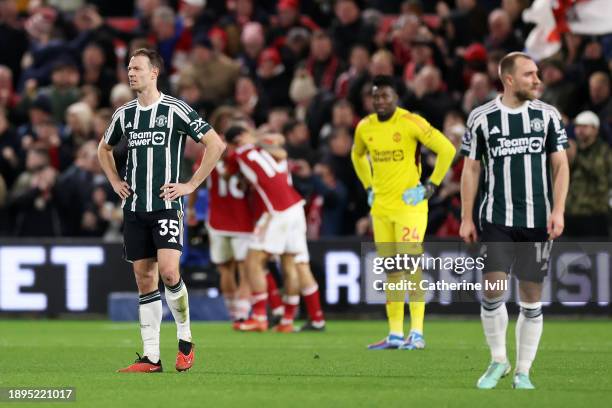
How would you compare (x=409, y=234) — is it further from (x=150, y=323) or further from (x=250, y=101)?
(x=250, y=101)

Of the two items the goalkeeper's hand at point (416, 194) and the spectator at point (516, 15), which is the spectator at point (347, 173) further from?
the goalkeeper's hand at point (416, 194)

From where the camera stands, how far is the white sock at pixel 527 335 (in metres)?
9.31

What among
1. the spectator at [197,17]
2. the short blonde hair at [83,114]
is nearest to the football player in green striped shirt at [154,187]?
the short blonde hair at [83,114]

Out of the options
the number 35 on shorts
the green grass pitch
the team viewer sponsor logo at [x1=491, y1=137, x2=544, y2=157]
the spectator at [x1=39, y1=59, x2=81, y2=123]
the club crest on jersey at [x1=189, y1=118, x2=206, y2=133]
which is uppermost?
the spectator at [x1=39, y1=59, x2=81, y2=123]

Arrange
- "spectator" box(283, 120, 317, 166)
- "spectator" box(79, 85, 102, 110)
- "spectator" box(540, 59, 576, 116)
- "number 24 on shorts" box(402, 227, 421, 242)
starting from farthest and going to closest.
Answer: "spectator" box(79, 85, 102, 110) < "spectator" box(283, 120, 317, 166) < "spectator" box(540, 59, 576, 116) < "number 24 on shorts" box(402, 227, 421, 242)

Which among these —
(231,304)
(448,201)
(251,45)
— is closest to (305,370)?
(231,304)

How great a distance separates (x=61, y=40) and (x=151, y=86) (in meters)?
13.4

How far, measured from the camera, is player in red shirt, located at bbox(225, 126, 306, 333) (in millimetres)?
16453

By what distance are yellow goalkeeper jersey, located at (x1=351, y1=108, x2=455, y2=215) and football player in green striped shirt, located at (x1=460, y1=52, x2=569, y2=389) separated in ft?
12.8

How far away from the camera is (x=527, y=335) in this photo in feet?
30.7

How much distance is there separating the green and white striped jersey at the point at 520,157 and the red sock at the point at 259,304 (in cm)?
724

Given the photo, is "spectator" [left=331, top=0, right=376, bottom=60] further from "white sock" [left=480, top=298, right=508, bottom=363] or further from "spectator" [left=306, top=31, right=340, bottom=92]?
"white sock" [left=480, top=298, right=508, bottom=363]

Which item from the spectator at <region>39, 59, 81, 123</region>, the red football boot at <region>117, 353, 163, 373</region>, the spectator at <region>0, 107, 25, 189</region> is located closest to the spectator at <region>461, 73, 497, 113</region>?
the spectator at <region>39, 59, 81, 123</region>

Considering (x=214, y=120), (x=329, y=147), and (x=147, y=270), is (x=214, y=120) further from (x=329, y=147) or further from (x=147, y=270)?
(x=147, y=270)
